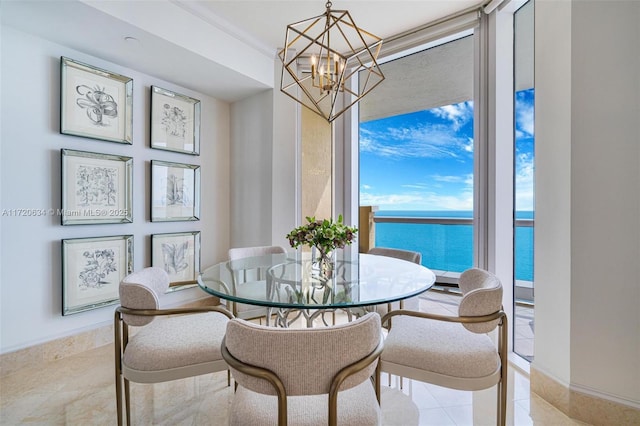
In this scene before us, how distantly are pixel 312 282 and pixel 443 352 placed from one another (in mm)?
699

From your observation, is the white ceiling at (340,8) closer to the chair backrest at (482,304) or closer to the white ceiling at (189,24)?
the white ceiling at (189,24)

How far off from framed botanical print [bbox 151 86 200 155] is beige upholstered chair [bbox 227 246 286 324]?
1408 mm

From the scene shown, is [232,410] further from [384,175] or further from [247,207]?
[384,175]

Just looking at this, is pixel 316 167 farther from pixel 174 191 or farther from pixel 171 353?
pixel 171 353

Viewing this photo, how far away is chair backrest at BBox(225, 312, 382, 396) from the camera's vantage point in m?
0.83

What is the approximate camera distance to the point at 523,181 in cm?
231

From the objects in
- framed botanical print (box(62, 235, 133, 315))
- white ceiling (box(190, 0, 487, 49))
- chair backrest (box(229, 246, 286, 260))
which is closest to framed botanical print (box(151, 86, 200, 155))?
white ceiling (box(190, 0, 487, 49))

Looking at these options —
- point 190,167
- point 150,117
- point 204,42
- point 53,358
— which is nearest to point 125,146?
point 150,117

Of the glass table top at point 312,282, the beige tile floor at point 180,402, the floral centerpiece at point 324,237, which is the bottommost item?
the beige tile floor at point 180,402

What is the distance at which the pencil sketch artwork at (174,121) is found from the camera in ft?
9.71

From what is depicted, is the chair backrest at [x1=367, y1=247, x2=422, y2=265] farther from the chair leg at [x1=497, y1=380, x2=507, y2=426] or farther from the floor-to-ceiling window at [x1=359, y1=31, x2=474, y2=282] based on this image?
the chair leg at [x1=497, y1=380, x2=507, y2=426]

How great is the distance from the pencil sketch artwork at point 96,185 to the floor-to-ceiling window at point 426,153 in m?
2.46

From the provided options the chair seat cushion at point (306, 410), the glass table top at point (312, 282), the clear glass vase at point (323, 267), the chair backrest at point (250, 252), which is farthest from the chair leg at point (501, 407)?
the chair backrest at point (250, 252)

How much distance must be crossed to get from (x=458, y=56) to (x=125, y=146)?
11.4 feet
